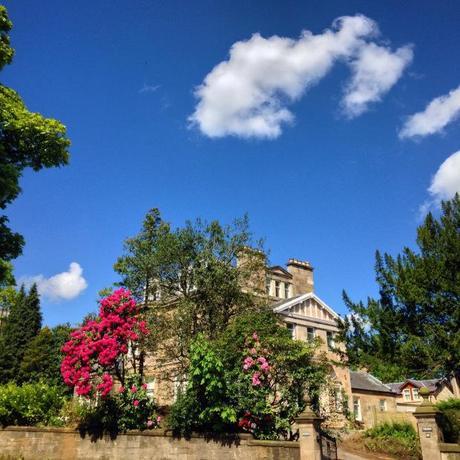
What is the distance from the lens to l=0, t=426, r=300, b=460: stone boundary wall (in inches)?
559

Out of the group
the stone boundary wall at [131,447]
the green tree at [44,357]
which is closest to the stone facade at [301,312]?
the green tree at [44,357]

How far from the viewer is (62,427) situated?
16.5m

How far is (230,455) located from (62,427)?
6435mm

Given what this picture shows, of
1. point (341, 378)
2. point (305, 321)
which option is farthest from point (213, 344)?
point (341, 378)

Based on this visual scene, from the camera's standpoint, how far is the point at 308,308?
34.9m

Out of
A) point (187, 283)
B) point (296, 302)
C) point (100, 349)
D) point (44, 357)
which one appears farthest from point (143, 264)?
point (44, 357)

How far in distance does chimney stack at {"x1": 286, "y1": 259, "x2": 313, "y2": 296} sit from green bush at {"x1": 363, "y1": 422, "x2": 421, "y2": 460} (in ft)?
39.5

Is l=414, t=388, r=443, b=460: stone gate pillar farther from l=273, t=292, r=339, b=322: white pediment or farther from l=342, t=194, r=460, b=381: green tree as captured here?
l=273, t=292, r=339, b=322: white pediment

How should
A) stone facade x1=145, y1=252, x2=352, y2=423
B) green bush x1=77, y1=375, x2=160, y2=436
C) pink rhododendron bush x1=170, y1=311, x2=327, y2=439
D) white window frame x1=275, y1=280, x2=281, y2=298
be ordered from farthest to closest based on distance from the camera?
white window frame x1=275, y1=280, x2=281, y2=298
stone facade x1=145, y1=252, x2=352, y2=423
green bush x1=77, y1=375, x2=160, y2=436
pink rhododendron bush x1=170, y1=311, x2=327, y2=439

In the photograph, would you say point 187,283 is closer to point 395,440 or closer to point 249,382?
point 249,382

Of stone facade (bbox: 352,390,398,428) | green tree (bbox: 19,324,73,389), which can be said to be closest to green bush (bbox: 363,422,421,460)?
stone facade (bbox: 352,390,398,428)

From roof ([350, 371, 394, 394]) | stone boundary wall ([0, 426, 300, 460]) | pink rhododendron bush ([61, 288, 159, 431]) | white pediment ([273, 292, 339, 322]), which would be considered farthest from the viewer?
roof ([350, 371, 394, 394])

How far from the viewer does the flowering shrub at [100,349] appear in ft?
53.4

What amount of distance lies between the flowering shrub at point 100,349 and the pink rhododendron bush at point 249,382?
2926mm
